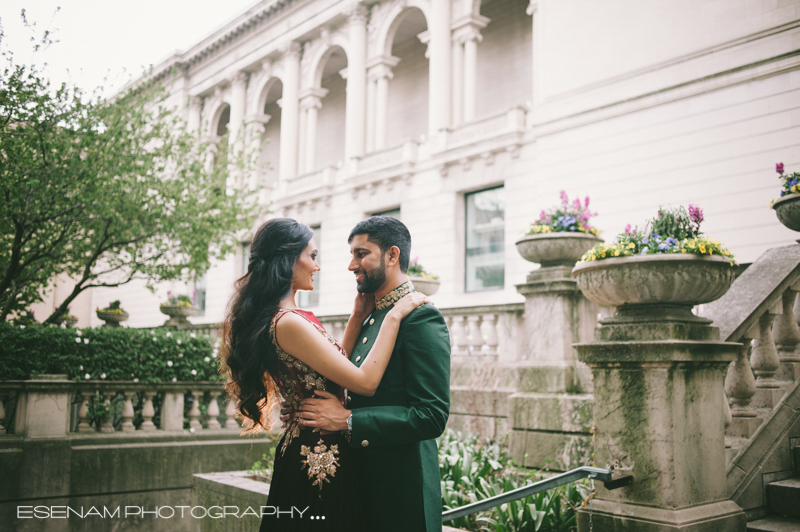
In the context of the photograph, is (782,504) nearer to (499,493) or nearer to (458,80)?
(499,493)

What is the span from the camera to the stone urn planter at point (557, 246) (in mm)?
6754

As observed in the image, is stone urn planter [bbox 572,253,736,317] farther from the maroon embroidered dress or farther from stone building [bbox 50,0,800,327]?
stone building [bbox 50,0,800,327]

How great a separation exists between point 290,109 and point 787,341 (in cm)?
2225

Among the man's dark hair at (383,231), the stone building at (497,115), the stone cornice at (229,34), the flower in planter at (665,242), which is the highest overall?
the stone cornice at (229,34)

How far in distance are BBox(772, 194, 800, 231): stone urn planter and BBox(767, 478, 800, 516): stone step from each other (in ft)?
8.23

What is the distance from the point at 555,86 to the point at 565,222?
32.4 feet

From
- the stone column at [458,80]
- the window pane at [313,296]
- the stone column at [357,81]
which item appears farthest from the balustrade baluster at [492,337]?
the window pane at [313,296]

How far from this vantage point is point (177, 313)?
645 inches

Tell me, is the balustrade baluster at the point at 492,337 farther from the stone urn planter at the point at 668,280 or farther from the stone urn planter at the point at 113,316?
the stone urn planter at the point at 113,316

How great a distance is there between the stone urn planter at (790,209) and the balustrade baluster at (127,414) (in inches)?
282

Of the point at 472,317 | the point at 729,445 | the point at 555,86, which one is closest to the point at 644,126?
the point at 555,86

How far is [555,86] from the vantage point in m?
15.7

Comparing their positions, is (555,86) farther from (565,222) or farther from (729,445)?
(729,445)

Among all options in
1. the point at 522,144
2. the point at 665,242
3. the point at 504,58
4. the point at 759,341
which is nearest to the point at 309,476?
the point at 665,242
